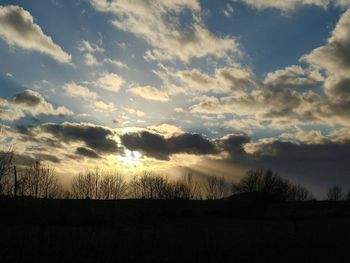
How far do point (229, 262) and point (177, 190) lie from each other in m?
49.1

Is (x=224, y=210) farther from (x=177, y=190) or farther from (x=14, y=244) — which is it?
(x=14, y=244)

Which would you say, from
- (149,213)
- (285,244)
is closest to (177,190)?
(149,213)

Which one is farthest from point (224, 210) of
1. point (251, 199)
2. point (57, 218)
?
point (57, 218)

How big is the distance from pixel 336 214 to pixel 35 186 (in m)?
51.0

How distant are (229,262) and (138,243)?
3.44 m

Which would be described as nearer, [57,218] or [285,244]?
[285,244]

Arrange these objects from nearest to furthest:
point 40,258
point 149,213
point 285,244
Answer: point 40,258
point 285,244
point 149,213

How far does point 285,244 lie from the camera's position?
55.1ft

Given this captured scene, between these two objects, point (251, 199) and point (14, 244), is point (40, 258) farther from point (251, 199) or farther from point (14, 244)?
point (251, 199)

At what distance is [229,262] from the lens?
1493 centimetres

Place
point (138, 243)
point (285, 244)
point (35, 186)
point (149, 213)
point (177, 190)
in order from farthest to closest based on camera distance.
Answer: point (35, 186)
point (177, 190)
point (149, 213)
point (285, 244)
point (138, 243)

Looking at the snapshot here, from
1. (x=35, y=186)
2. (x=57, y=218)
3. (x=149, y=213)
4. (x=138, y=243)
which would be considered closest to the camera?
(x=138, y=243)

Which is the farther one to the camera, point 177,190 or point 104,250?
point 177,190

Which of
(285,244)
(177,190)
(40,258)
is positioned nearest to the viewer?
(40,258)
